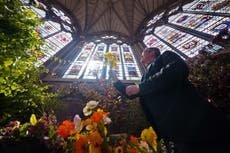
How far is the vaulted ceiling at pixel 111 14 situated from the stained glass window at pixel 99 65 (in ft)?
3.29

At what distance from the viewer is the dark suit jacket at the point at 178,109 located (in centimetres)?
140

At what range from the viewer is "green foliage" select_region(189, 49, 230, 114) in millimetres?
3273

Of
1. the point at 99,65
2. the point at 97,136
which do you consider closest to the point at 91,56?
the point at 99,65

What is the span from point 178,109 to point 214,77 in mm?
2329

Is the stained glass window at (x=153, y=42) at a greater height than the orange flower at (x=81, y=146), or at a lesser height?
greater

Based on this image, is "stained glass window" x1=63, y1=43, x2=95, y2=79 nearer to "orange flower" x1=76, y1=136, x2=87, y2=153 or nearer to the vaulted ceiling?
the vaulted ceiling

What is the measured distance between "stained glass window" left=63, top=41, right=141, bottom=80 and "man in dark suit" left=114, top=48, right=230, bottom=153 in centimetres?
586

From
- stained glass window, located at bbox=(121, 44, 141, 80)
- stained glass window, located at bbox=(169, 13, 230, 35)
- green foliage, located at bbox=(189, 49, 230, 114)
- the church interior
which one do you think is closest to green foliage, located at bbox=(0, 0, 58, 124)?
the church interior

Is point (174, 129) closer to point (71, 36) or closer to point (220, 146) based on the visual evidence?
point (220, 146)

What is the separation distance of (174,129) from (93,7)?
1295 cm

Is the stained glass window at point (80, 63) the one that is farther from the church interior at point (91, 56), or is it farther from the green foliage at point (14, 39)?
the green foliage at point (14, 39)

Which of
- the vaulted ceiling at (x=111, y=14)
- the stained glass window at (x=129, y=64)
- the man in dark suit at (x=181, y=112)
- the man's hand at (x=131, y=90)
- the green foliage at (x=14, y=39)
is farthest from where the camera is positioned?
the vaulted ceiling at (x=111, y=14)

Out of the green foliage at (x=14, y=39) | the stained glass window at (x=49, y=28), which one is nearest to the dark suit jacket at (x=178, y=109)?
the green foliage at (x=14, y=39)

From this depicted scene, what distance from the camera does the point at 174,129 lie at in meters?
1.50
